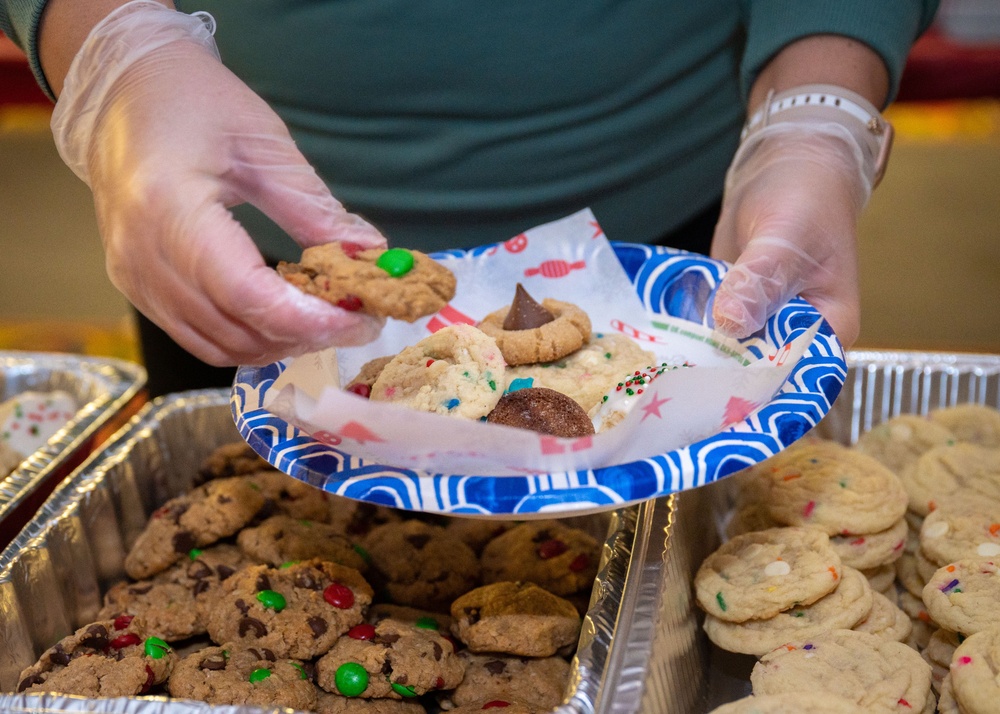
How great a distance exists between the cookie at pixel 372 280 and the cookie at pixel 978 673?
32.9 inches

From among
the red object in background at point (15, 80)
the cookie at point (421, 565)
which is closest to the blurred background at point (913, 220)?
the red object in background at point (15, 80)

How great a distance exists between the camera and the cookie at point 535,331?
4.96 ft

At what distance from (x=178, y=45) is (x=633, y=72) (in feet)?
3.07

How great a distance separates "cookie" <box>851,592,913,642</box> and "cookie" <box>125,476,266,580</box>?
1.06 metres

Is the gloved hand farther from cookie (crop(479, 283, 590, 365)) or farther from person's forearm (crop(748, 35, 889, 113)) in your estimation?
cookie (crop(479, 283, 590, 365))

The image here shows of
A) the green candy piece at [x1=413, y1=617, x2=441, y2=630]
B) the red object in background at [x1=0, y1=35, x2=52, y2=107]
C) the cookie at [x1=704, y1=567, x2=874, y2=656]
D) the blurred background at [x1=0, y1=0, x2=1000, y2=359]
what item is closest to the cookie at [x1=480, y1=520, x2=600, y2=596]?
the green candy piece at [x1=413, y1=617, x2=441, y2=630]

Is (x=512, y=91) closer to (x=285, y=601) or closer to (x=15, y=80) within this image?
(x=285, y=601)

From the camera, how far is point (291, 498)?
1745 millimetres

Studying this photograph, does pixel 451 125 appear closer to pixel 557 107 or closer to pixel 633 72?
pixel 557 107

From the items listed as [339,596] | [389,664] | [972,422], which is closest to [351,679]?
[389,664]

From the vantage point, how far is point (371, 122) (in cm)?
187

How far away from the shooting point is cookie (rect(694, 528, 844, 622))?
4.37 feet

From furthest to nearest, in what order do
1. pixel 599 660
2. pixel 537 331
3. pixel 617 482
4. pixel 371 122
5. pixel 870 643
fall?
1. pixel 371 122
2. pixel 537 331
3. pixel 870 643
4. pixel 599 660
5. pixel 617 482

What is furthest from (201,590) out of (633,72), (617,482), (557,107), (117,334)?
(117,334)
